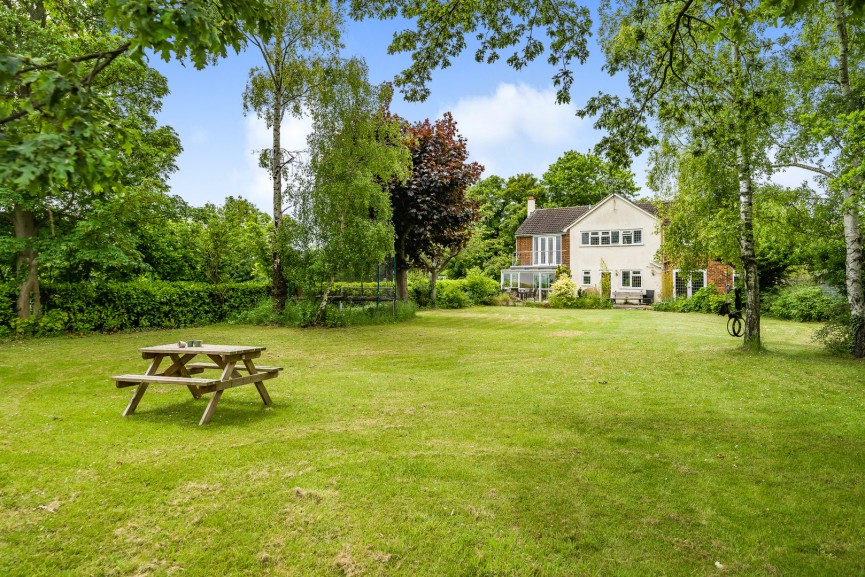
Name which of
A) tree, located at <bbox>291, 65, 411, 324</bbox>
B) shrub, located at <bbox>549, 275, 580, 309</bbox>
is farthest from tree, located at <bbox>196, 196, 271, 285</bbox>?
shrub, located at <bbox>549, 275, 580, 309</bbox>

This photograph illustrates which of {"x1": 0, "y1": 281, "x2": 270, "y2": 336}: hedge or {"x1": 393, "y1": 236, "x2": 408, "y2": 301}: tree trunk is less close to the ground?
{"x1": 393, "y1": 236, "x2": 408, "y2": 301}: tree trunk

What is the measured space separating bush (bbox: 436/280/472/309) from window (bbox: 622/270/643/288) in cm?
1341

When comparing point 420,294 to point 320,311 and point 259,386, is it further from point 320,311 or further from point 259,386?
point 259,386

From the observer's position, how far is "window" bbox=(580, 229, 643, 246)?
38812mm

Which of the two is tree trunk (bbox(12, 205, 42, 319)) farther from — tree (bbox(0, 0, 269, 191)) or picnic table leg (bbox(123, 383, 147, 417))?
tree (bbox(0, 0, 269, 191))

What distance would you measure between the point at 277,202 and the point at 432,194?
7.26m

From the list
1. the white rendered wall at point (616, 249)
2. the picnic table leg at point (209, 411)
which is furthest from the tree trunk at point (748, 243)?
the white rendered wall at point (616, 249)

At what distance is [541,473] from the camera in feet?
15.7

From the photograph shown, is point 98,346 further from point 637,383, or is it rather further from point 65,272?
point 637,383

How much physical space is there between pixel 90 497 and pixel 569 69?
28.7ft

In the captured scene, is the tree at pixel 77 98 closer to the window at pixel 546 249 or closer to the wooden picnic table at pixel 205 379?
the wooden picnic table at pixel 205 379

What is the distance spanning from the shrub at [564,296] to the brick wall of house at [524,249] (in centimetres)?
996

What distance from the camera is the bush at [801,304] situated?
927 inches

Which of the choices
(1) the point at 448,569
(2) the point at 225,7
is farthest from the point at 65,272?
(1) the point at 448,569
